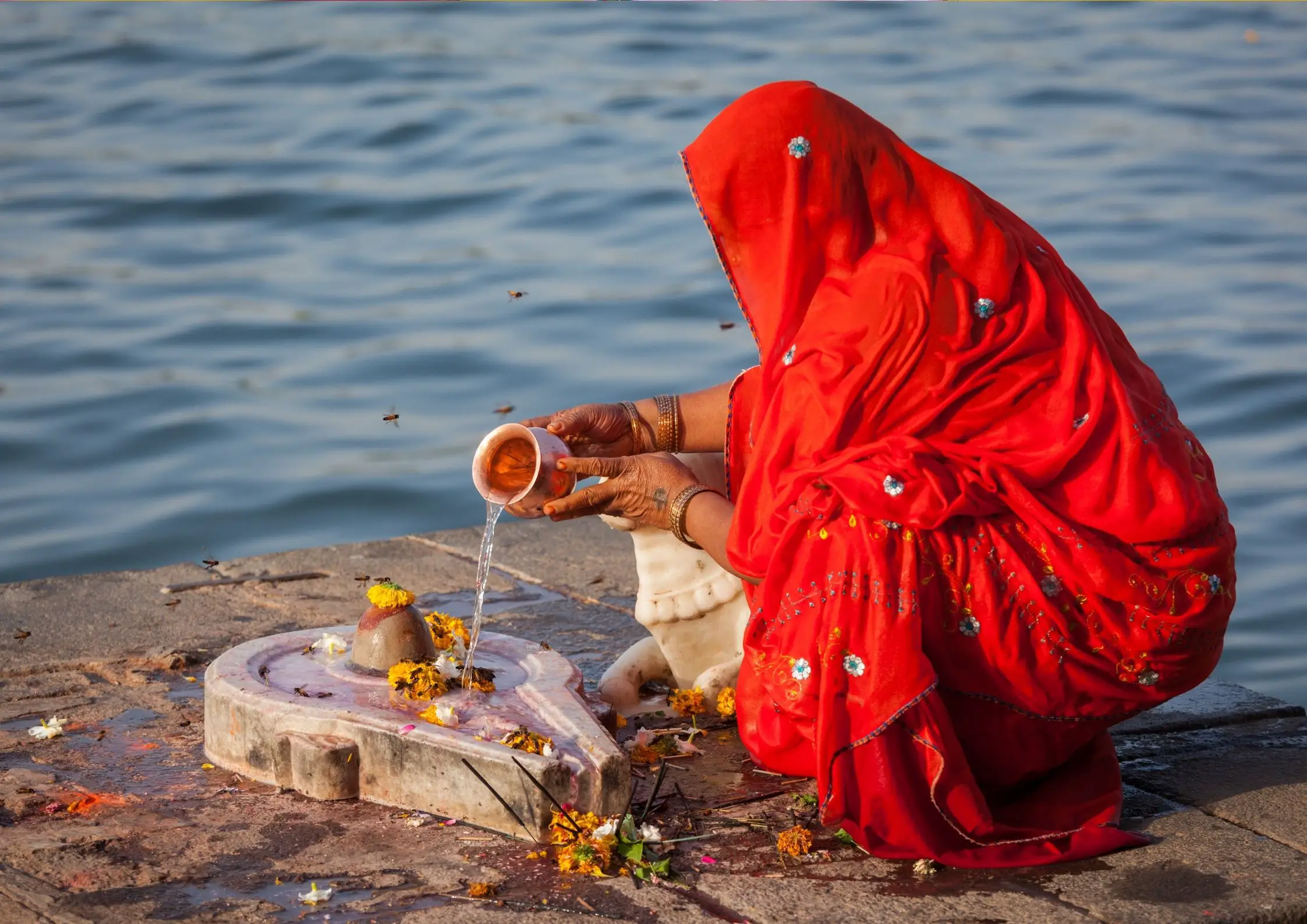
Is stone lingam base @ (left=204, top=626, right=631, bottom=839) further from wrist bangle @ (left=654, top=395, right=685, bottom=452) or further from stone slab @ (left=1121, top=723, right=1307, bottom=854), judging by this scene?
stone slab @ (left=1121, top=723, right=1307, bottom=854)

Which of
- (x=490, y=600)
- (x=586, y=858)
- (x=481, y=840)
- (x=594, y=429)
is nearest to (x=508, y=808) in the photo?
(x=481, y=840)

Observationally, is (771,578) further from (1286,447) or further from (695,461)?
(1286,447)

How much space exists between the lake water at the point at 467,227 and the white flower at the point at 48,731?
364cm

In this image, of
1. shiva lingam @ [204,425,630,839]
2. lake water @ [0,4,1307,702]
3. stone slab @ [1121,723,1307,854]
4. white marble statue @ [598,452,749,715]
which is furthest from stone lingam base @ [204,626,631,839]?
lake water @ [0,4,1307,702]

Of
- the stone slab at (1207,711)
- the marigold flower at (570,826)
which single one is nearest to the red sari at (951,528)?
the marigold flower at (570,826)

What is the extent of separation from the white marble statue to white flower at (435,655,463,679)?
470 millimetres

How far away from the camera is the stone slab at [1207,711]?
4.05 metres

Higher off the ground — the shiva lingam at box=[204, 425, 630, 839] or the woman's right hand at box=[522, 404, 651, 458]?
the woman's right hand at box=[522, 404, 651, 458]

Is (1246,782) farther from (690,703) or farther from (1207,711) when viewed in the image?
(690,703)

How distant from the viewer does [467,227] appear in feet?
43.5

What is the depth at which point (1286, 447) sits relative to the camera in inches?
324

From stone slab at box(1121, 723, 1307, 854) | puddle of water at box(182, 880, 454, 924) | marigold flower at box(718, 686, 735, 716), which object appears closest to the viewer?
puddle of water at box(182, 880, 454, 924)

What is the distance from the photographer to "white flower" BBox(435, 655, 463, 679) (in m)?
3.69

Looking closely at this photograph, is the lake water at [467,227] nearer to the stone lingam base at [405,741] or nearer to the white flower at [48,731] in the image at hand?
the stone lingam base at [405,741]
